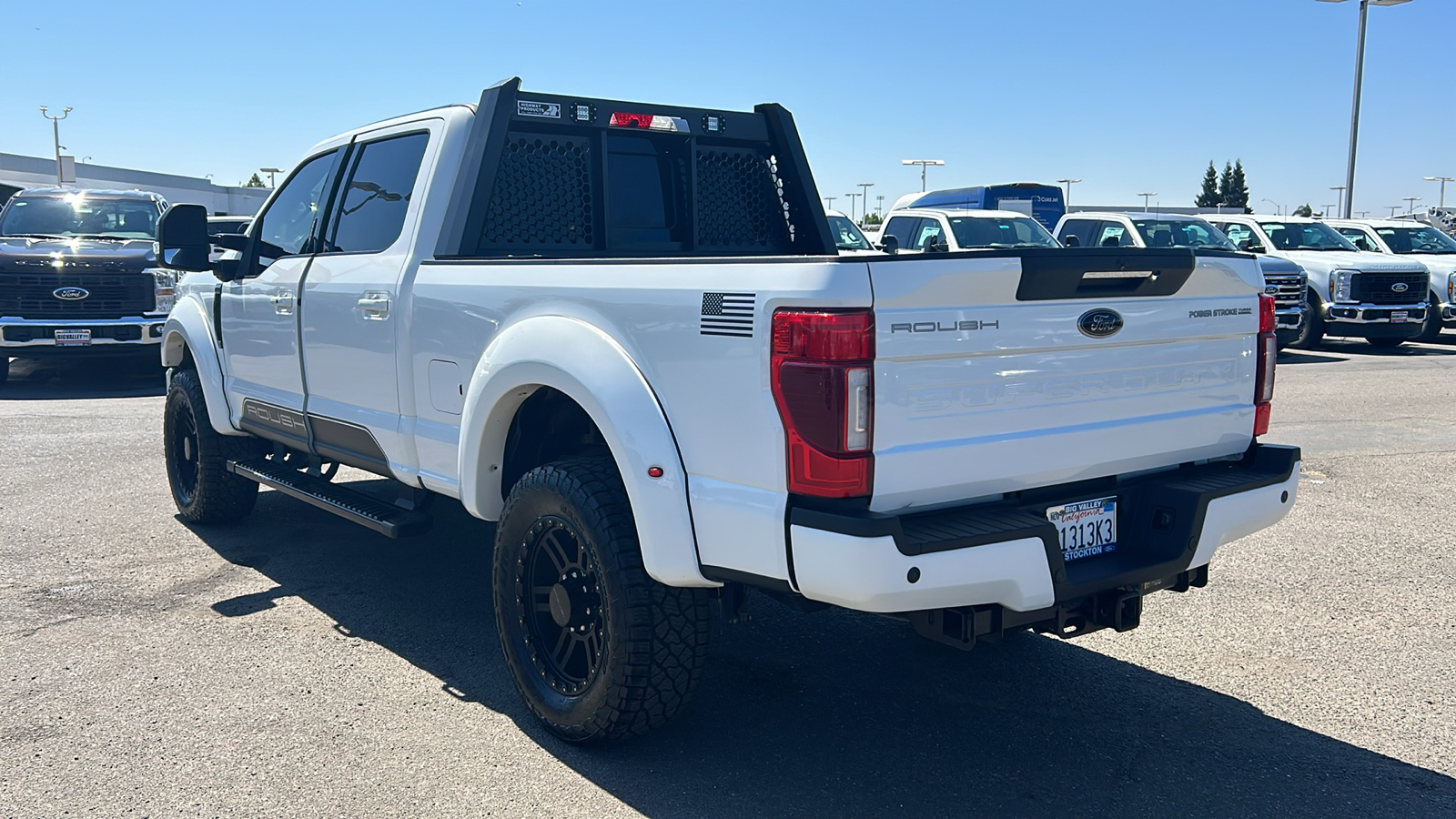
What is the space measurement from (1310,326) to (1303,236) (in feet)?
7.96

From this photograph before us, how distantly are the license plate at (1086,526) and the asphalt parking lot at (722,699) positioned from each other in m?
0.69

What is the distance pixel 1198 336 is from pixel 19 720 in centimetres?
407

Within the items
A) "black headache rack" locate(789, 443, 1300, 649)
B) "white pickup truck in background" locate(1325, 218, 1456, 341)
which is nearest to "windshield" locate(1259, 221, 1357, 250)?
"white pickup truck in background" locate(1325, 218, 1456, 341)

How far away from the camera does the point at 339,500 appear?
16.7ft

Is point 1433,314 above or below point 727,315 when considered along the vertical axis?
below

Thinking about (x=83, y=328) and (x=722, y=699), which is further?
(x=83, y=328)

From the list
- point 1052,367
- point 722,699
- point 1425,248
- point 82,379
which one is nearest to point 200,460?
point 722,699

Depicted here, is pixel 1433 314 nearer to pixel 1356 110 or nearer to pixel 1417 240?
pixel 1417 240

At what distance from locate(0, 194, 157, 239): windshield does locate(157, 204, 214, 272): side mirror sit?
9.00 meters

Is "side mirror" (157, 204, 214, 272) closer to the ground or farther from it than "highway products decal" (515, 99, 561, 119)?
closer to the ground

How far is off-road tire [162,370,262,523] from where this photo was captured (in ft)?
20.9

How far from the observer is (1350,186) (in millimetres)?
27953

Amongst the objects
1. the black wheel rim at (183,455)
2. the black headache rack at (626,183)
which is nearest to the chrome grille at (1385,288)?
the black headache rack at (626,183)

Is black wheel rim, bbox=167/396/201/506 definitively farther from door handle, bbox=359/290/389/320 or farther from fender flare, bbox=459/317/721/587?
fender flare, bbox=459/317/721/587
